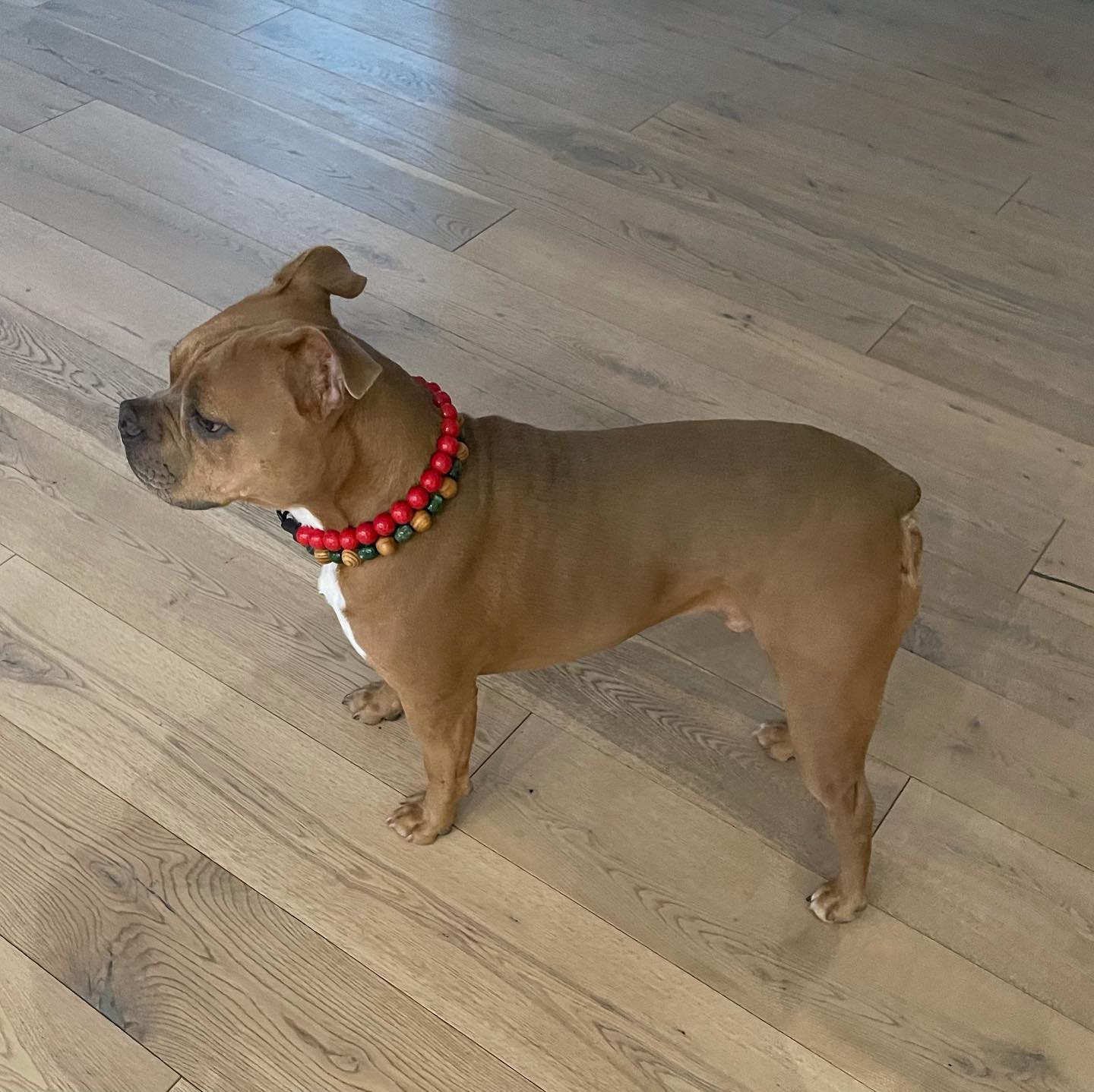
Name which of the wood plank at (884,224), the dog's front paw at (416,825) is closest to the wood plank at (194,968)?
the dog's front paw at (416,825)

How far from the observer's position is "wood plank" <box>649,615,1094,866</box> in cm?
186

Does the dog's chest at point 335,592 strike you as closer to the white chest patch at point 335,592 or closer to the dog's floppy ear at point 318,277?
the white chest patch at point 335,592

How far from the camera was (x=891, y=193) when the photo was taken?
9.93ft

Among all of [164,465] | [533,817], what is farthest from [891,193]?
[164,465]

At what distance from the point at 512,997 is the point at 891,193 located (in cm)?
234

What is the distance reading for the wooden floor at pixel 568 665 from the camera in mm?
1642

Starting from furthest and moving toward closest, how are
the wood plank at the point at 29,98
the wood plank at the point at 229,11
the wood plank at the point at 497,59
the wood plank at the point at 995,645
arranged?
the wood plank at the point at 229,11 < the wood plank at the point at 497,59 < the wood plank at the point at 29,98 < the wood plank at the point at 995,645

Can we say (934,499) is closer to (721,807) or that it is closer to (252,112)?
(721,807)

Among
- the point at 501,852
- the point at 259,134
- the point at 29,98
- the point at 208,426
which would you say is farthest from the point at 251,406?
the point at 29,98

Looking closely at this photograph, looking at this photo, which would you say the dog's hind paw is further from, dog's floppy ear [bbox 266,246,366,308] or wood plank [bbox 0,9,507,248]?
wood plank [bbox 0,9,507,248]

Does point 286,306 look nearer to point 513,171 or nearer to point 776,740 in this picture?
point 776,740

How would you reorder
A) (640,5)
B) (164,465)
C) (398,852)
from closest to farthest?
(164,465) < (398,852) < (640,5)

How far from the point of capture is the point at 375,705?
192 cm

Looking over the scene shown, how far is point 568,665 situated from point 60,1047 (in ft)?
3.24
